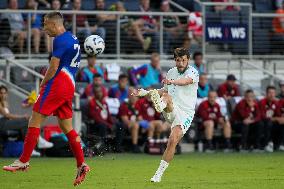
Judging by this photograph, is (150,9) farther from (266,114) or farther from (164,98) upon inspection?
(164,98)

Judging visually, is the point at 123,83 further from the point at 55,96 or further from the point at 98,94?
the point at 55,96

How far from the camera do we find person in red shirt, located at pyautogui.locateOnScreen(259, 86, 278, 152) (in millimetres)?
23922

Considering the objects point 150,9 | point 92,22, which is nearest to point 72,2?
point 92,22

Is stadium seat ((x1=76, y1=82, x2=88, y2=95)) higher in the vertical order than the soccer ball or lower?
lower

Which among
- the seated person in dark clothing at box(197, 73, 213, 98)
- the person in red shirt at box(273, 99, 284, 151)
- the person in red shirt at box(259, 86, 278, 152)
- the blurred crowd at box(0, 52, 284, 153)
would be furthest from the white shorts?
the person in red shirt at box(273, 99, 284, 151)

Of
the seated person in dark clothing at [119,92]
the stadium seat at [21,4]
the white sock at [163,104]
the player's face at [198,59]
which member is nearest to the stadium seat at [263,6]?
the player's face at [198,59]

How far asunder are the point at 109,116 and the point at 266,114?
423 centimetres

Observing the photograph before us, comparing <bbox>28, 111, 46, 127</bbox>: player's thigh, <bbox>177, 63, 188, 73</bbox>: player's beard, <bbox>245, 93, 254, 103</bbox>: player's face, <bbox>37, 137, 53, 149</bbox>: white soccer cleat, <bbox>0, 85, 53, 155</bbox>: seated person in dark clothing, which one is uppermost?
<bbox>177, 63, 188, 73</bbox>: player's beard

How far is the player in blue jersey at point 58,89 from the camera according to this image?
13422mm

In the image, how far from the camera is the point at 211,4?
1010 inches

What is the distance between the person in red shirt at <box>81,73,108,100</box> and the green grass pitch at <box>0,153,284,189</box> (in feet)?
5.53

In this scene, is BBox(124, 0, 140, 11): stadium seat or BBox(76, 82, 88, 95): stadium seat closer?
BBox(76, 82, 88, 95): stadium seat

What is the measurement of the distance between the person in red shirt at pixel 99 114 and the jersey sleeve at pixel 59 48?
343 inches

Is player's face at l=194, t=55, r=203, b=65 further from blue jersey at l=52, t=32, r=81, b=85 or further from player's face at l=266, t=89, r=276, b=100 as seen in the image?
blue jersey at l=52, t=32, r=81, b=85
